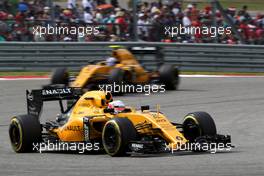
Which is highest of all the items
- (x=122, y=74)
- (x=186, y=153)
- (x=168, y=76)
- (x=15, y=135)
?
(x=122, y=74)

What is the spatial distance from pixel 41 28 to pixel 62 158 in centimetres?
1308

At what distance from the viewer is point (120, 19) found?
2350 centimetres

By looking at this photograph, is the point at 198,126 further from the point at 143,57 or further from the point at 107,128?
the point at 143,57

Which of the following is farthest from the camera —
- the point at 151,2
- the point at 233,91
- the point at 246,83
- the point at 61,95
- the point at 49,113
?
the point at 151,2

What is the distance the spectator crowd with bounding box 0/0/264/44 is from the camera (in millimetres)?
22984

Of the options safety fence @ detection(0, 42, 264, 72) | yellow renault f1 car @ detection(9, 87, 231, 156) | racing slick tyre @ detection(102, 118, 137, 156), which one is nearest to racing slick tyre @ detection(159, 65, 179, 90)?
safety fence @ detection(0, 42, 264, 72)

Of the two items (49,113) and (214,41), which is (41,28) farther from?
(49,113)

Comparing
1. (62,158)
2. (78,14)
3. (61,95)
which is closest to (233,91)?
(78,14)

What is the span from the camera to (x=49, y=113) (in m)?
16.7

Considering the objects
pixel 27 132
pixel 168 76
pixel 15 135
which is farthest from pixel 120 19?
pixel 27 132

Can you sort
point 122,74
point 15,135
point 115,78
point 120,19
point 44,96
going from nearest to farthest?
point 15,135 < point 44,96 < point 115,78 < point 122,74 < point 120,19

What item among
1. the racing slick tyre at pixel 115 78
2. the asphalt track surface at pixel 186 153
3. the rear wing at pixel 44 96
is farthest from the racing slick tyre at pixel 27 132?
the racing slick tyre at pixel 115 78

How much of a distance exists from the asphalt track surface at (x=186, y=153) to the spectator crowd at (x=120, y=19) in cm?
195

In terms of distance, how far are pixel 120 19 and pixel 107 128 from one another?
13.3 meters
